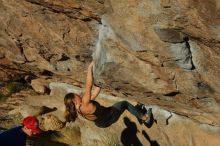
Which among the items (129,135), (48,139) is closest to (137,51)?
(129,135)

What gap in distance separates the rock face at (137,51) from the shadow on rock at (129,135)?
5.9 inches

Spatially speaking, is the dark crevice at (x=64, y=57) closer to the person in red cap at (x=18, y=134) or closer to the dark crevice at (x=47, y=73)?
the dark crevice at (x=47, y=73)

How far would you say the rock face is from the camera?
7988mm

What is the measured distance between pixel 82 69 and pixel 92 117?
4.32ft

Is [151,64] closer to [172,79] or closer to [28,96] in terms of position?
[172,79]

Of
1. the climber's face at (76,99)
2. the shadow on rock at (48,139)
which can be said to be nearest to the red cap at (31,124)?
the climber's face at (76,99)

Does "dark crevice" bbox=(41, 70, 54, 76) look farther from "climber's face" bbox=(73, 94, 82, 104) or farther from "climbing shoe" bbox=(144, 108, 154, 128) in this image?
"climbing shoe" bbox=(144, 108, 154, 128)

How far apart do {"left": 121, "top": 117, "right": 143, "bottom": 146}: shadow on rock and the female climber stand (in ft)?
2.24

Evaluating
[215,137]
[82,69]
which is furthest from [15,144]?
[215,137]

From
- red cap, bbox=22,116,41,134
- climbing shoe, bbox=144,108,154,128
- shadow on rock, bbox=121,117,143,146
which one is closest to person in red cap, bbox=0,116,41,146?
red cap, bbox=22,116,41,134

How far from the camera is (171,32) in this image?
809cm

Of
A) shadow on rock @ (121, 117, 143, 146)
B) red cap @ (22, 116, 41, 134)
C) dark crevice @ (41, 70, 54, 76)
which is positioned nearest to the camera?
red cap @ (22, 116, 41, 134)

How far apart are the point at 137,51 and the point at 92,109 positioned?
2.27 meters

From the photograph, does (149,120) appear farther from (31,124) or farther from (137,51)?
(31,124)
